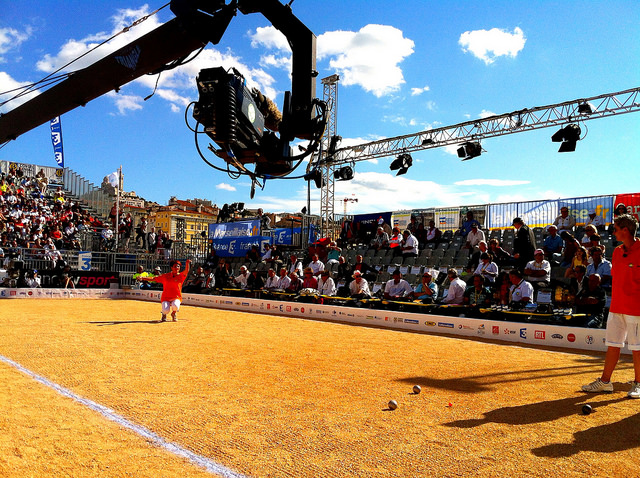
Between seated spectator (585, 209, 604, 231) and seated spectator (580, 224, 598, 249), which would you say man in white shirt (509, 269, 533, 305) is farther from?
seated spectator (585, 209, 604, 231)

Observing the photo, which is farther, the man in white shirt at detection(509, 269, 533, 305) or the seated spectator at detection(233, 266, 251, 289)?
the seated spectator at detection(233, 266, 251, 289)

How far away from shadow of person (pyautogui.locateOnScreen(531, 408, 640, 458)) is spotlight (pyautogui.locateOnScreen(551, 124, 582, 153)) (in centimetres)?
1679

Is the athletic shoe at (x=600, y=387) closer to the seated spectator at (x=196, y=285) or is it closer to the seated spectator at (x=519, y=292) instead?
the seated spectator at (x=519, y=292)

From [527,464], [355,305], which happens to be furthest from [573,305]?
[527,464]

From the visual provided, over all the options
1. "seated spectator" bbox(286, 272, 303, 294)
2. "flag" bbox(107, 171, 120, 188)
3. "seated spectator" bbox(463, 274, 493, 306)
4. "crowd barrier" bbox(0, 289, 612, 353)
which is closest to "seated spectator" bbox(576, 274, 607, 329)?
"crowd barrier" bbox(0, 289, 612, 353)

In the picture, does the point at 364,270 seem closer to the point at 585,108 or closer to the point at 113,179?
the point at 585,108

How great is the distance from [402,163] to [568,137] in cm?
789

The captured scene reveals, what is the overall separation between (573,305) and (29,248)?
A: 23742 millimetres

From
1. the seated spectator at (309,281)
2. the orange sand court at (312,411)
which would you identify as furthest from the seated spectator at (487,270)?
the seated spectator at (309,281)

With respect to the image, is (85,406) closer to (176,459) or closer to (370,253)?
(176,459)

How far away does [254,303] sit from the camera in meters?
17.4

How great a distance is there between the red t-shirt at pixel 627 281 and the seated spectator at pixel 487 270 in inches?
262

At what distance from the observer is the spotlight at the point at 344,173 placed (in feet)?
88.7

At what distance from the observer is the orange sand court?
3688 millimetres
